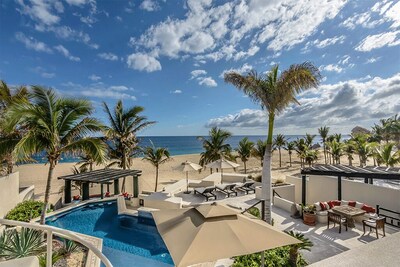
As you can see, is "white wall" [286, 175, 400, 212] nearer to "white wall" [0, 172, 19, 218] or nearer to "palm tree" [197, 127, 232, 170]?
"palm tree" [197, 127, 232, 170]

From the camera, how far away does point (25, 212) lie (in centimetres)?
1075

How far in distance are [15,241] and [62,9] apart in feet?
36.8

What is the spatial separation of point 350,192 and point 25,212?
17591 mm

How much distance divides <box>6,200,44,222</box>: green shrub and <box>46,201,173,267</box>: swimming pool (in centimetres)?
81

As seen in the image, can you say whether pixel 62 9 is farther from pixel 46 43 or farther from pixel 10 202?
pixel 10 202

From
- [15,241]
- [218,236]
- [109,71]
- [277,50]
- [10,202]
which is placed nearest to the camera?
[218,236]

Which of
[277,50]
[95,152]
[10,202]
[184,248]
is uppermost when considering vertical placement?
[277,50]

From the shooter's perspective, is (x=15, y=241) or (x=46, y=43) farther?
(x=46, y=43)

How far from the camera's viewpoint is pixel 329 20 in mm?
10469

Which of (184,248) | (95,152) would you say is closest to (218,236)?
(184,248)

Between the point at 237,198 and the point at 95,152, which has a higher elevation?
the point at 95,152

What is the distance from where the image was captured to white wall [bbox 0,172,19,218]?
10.2 meters

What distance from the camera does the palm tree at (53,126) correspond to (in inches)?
314

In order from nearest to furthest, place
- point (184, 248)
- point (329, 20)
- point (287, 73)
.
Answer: point (184, 248) < point (287, 73) < point (329, 20)
